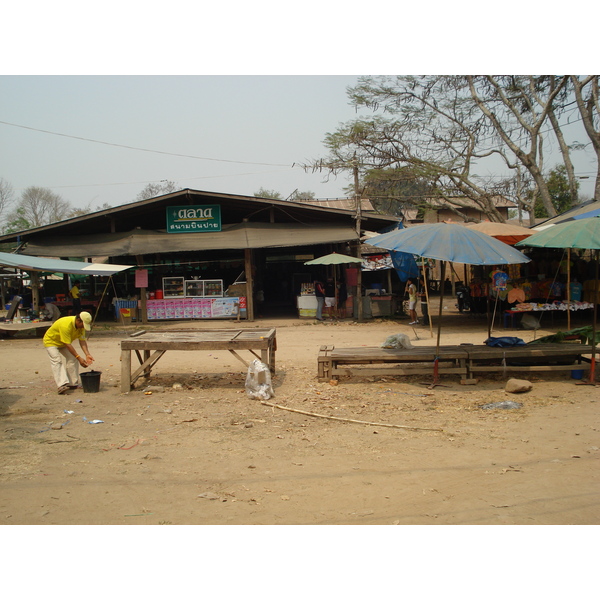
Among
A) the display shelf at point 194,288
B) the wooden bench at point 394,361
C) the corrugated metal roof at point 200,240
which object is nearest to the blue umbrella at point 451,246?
the wooden bench at point 394,361

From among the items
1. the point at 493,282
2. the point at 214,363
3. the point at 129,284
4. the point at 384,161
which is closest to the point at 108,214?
the point at 129,284

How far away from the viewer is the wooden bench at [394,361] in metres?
8.55

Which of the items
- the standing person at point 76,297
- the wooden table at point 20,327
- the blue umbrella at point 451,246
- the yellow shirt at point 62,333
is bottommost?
the wooden table at point 20,327

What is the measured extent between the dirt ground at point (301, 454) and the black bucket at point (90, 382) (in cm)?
20

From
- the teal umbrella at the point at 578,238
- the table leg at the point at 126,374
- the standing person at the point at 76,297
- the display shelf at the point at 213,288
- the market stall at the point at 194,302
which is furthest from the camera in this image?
the standing person at the point at 76,297

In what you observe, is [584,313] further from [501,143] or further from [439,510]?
[439,510]

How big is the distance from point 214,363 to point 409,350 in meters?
4.37

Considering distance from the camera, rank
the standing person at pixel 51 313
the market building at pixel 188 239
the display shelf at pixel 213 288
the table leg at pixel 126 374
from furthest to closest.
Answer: the display shelf at pixel 213 288 → the market building at pixel 188 239 → the standing person at pixel 51 313 → the table leg at pixel 126 374

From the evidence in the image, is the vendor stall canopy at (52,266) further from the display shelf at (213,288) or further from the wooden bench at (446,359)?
the wooden bench at (446,359)

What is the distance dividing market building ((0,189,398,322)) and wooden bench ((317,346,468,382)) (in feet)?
33.7

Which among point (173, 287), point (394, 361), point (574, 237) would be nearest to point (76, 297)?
point (173, 287)

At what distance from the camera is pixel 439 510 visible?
4109mm

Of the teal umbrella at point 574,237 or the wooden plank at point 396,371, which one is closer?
the teal umbrella at point 574,237

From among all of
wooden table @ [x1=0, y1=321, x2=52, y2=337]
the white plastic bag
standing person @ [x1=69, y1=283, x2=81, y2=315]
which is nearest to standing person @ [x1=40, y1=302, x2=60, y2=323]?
standing person @ [x1=69, y1=283, x2=81, y2=315]
